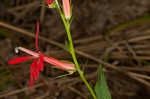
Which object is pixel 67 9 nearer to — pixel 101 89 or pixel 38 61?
pixel 38 61

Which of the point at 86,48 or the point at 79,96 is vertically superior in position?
the point at 86,48

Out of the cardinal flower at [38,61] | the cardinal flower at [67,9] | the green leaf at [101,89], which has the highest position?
the cardinal flower at [67,9]

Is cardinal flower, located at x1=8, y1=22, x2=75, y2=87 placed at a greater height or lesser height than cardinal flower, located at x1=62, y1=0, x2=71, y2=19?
lesser

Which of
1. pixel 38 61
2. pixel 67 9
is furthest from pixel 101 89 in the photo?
pixel 67 9

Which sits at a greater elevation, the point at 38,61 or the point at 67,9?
the point at 67,9

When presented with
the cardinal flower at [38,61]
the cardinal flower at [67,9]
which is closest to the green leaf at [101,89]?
the cardinal flower at [38,61]

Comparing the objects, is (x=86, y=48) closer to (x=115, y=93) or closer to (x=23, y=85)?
(x=115, y=93)

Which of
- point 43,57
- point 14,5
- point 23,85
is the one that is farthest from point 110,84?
point 14,5

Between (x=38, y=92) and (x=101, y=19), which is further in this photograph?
(x=101, y=19)

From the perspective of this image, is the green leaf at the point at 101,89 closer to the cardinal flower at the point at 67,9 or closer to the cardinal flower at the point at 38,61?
the cardinal flower at the point at 38,61

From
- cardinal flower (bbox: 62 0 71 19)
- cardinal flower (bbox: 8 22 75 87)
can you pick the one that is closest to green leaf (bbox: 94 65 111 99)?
cardinal flower (bbox: 8 22 75 87)

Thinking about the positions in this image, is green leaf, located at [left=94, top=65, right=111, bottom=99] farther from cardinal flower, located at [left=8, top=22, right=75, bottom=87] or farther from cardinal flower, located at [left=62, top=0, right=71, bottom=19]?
cardinal flower, located at [left=62, top=0, right=71, bottom=19]
